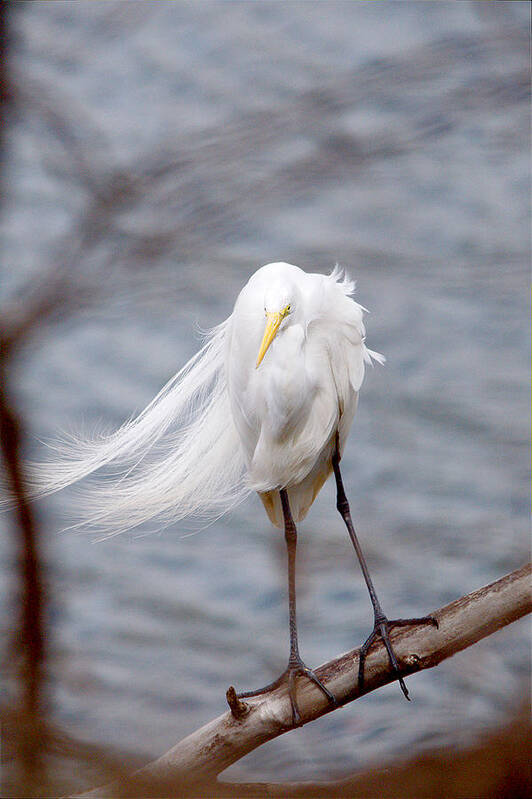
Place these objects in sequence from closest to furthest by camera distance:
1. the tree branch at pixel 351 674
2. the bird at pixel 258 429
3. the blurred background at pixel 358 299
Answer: the blurred background at pixel 358 299 < the tree branch at pixel 351 674 < the bird at pixel 258 429

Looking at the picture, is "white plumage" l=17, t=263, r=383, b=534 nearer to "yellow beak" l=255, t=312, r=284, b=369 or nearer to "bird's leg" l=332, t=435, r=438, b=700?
"yellow beak" l=255, t=312, r=284, b=369

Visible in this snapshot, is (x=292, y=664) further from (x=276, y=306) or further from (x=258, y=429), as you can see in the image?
(x=276, y=306)

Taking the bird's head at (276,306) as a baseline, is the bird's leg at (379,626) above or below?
below

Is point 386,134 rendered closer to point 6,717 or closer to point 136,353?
point 6,717

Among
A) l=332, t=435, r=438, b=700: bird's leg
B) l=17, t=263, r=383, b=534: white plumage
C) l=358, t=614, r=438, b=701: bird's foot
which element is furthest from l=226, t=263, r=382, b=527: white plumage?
l=358, t=614, r=438, b=701: bird's foot

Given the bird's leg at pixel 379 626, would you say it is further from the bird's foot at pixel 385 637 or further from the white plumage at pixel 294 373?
the white plumage at pixel 294 373

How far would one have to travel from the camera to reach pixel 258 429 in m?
1.30

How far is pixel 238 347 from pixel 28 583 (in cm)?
96

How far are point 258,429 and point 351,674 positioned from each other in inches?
15.4

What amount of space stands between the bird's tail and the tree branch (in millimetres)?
300

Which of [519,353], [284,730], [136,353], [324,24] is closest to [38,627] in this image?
[284,730]

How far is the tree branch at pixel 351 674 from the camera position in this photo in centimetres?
Answer: 101

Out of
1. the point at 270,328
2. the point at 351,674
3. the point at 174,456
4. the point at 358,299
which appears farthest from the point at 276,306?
the point at 358,299

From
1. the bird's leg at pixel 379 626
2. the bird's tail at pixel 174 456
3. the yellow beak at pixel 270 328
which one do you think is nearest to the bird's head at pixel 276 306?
the yellow beak at pixel 270 328
